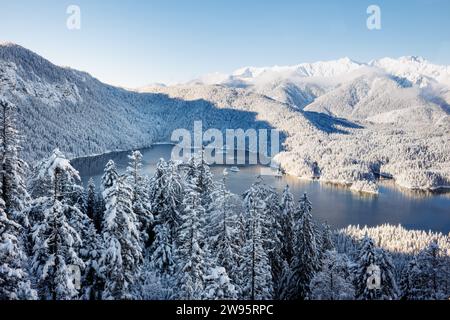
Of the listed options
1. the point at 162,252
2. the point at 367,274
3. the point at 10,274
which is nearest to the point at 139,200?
the point at 162,252

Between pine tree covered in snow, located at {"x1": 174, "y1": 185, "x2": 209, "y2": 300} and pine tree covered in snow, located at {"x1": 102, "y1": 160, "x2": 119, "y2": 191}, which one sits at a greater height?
pine tree covered in snow, located at {"x1": 102, "y1": 160, "x2": 119, "y2": 191}

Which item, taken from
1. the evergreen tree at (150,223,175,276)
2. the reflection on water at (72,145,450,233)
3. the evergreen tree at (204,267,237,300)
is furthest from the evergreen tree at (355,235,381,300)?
the reflection on water at (72,145,450,233)

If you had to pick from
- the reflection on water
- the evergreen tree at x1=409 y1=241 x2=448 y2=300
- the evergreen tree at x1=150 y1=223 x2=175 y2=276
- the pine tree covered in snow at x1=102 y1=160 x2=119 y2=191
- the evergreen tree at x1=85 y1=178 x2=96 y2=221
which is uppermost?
the pine tree covered in snow at x1=102 y1=160 x2=119 y2=191

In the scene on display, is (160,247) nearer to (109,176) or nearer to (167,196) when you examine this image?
(167,196)

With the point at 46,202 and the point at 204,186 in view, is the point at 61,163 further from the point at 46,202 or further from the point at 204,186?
the point at 204,186

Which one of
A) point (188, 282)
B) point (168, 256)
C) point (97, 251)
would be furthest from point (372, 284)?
point (97, 251)

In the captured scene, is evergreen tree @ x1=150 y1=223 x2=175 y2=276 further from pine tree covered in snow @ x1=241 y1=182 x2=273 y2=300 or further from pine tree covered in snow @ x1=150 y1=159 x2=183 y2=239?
pine tree covered in snow @ x1=241 y1=182 x2=273 y2=300
